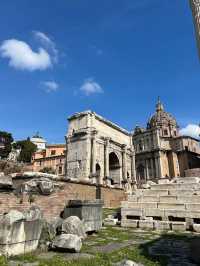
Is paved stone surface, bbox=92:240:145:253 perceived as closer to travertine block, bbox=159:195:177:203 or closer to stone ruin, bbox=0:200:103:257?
stone ruin, bbox=0:200:103:257

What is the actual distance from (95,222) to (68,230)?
1997mm

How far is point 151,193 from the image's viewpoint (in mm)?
14219

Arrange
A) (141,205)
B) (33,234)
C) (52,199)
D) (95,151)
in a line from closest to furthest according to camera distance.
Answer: (33,234) → (52,199) → (141,205) → (95,151)

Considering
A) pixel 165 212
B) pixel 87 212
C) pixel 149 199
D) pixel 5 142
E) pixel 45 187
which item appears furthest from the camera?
pixel 5 142

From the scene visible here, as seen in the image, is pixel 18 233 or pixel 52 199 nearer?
pixel 18 233

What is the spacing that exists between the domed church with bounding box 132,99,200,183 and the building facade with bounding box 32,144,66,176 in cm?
2143

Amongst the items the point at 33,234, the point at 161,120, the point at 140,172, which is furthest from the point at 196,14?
the point at 161,120

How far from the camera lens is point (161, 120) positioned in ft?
248

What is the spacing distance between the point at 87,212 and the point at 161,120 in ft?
231

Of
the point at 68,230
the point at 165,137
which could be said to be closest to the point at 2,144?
the point at 165,137

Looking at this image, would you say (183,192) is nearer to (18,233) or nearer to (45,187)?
(45,187)

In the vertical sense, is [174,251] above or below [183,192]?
below

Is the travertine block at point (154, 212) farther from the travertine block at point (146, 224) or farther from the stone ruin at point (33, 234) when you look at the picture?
the stone ruin at point (33, 234)

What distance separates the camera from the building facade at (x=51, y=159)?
6731 centimetres
